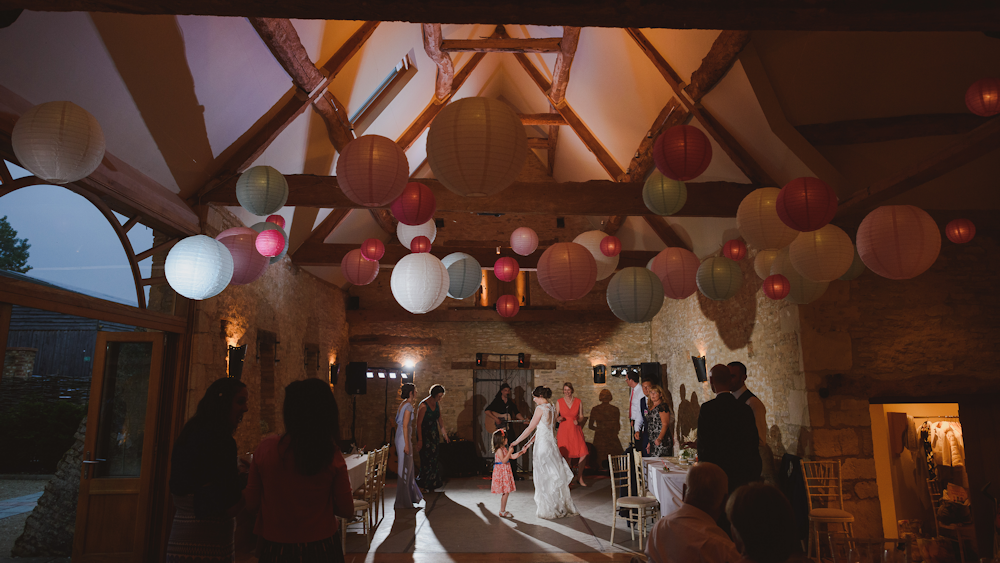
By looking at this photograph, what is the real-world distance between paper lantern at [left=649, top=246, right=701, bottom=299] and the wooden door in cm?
457

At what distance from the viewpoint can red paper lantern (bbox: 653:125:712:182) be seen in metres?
3.64

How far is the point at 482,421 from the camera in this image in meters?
10.5

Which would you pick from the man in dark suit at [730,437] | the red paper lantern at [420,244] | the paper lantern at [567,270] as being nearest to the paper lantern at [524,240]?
the red paper lantern at [420,244]

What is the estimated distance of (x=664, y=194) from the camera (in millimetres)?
4566

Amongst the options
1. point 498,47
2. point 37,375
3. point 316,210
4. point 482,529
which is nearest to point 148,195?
point 316,210

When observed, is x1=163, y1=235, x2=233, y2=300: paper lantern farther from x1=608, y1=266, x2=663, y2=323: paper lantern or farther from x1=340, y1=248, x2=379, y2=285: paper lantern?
x1=608, y1=266, x2=663, y2=323: paper lantern

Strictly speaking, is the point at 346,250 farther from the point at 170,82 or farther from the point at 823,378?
the point at 823,378

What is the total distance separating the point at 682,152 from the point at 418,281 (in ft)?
7.03

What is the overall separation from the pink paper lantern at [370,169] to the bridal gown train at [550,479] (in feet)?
13.5

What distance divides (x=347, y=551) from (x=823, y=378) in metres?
4.90

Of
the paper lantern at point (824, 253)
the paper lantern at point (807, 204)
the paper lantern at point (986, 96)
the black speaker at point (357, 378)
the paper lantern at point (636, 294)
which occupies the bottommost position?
the black speaker at point (357, 378)

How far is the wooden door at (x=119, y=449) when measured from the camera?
4457mm

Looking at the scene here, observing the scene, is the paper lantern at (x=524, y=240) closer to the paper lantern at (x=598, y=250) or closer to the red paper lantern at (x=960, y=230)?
the paper lantern at (x=598, y=250)

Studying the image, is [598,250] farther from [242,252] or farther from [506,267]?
[242,252]
